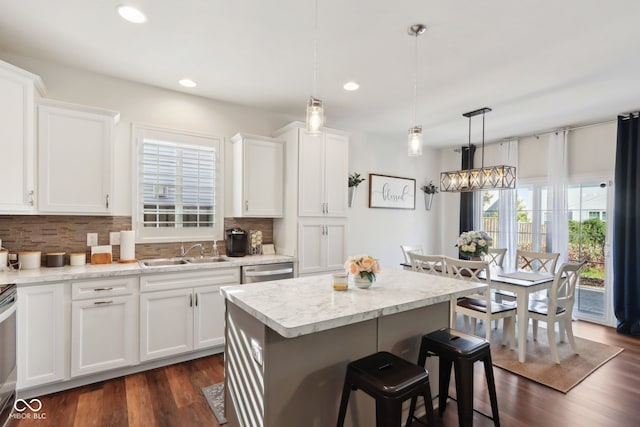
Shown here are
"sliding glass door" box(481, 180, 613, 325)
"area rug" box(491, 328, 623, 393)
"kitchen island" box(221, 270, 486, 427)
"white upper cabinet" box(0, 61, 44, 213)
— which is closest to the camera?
"kitchen island" box(221, 270, 486, 427)

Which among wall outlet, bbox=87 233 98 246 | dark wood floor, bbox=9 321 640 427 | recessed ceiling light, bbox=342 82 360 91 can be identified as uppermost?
recessed ceiling light, bbox=342 82 360 91

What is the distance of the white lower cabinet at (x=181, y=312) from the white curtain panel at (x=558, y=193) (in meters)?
4.52

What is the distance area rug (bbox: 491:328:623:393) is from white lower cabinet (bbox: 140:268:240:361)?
111 inches

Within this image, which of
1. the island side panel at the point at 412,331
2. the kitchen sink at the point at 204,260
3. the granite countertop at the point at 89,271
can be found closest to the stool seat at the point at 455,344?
the island side panel at the point at 412,331

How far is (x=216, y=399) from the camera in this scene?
8.10 feet

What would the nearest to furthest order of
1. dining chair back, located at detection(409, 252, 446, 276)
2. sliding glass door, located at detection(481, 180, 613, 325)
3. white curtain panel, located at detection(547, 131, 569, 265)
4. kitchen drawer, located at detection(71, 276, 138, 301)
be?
1. kitchen drawer, located at detection(71, 276, 138, 301)
2. dining chair back, located at detection(409, 252, 446, 276)
3. sliding glass door, located at detection(481, 180, 613, 325)
4. white curtain panel, located at detection(547, 131, 569, 265)

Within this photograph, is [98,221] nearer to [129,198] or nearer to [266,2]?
[129,198]

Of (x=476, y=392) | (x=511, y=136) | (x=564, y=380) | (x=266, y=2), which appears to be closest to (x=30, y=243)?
(x=266, y=2)

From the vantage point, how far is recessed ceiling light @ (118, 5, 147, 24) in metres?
2.11

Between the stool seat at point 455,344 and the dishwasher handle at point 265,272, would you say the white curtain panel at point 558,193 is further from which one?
the dishwasher handle at point 265,272

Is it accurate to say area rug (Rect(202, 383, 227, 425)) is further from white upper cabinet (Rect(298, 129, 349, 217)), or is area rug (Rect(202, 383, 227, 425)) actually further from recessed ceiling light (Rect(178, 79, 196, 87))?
recessed ceiling light (Rect(178, 79, 196, 87))

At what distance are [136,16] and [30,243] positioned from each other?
217 centimetres

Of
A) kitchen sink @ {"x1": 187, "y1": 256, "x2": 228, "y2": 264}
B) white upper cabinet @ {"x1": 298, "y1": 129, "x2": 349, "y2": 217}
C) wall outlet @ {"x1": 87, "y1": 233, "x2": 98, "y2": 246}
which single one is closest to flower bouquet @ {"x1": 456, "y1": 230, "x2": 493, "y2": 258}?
white upper cabinet @ {"x1": 298, "y1": 129, "x2": 349, "y2": 217}

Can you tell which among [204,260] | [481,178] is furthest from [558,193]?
[204,260]
